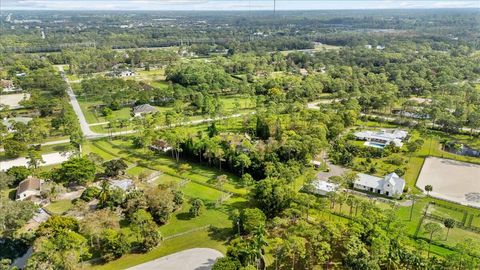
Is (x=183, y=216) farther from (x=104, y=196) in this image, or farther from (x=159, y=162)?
(x=159, y=162)

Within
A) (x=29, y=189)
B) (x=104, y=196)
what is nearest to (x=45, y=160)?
(x=29, y=189)

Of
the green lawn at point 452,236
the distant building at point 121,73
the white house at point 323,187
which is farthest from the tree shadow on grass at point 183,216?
the distant building at point 121,73

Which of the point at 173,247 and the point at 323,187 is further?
the point at 323,187

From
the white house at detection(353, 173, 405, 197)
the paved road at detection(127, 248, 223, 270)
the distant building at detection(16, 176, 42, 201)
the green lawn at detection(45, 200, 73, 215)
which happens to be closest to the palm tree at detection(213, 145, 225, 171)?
the white house at detection(353, 173, 405, 197)

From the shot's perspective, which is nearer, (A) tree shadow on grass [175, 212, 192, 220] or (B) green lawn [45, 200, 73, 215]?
(A) tree shadow on grass [175, 212, 192, 220]

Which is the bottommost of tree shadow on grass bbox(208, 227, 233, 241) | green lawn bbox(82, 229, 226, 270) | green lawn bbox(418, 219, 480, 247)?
green lawn bbox(82, 229, 226, 270)

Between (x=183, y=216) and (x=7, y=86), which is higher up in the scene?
(x=7, y=86)

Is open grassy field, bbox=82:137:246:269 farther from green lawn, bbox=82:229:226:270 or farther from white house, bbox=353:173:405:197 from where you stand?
white house, bbox=353:173:405:197

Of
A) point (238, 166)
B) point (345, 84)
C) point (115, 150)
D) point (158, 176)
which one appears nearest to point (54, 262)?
point (158, 176)
